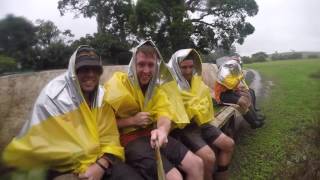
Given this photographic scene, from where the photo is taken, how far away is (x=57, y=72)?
6.95 metres

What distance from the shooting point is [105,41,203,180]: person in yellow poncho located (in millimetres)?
3631

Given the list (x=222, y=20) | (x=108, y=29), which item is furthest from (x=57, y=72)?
(x=222, y=20)

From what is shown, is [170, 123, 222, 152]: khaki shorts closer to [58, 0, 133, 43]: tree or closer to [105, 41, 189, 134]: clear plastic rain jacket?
[105, 41, 189, 134]: clear plastic rain jacket

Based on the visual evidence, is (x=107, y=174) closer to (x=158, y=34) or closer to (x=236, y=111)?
(x=236, y=111)

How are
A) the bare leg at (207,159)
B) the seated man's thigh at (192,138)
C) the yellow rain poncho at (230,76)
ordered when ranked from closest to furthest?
the bare leg at (207,159) → the seated man's thigh at (192,138) → the yellow rain poncho at (230,76)

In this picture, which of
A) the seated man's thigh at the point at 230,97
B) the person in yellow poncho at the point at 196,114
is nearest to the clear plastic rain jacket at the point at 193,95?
the person in yellow poncho at the point at 196,114

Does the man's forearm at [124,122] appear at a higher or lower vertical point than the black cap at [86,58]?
lower

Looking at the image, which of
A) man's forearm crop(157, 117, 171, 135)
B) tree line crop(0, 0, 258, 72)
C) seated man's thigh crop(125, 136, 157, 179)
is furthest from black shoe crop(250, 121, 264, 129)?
tree line crop(0, 0, 258, 72)

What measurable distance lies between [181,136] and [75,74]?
A: 1599 millimetres

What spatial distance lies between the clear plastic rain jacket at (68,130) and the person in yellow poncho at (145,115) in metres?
0.20

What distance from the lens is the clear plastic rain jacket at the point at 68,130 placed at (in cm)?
290

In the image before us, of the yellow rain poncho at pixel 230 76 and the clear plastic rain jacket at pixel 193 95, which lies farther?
the yellow rain poncho at pixel 230 76

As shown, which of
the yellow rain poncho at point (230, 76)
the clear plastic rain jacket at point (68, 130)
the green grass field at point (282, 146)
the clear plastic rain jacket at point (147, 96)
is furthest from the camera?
the yellow rain poncho at point (230, 76)

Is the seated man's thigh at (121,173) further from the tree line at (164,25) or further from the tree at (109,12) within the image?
the tree at (109,12)
